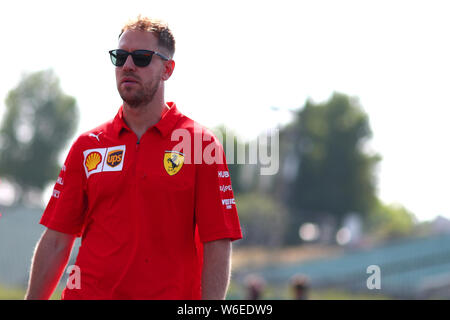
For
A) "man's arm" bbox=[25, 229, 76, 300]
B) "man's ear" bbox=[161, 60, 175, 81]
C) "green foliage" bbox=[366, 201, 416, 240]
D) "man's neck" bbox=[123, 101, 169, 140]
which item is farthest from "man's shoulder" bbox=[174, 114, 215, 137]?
"green foliage" bbox=[366, 201, 416, 240]

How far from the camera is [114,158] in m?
3.98

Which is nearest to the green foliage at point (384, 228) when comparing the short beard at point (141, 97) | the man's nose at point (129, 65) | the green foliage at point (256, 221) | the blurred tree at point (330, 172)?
the blurred tree at point (330, 172)

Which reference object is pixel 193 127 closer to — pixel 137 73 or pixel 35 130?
pixel 137 73

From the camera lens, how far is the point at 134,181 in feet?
12.6

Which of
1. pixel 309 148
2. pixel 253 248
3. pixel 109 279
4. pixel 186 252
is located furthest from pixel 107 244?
pixel 309 148

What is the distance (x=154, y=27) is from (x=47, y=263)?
1.40 metres

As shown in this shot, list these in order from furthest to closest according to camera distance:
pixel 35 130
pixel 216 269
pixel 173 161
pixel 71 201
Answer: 1. pixel 35 130
2. pixel 71 201
3. pixel 173 161
4. pixel 216 269

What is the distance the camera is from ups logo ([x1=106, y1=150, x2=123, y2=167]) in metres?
3.95

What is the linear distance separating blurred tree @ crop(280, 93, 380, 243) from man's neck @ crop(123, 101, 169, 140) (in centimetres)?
7476

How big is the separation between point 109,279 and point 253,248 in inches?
2304

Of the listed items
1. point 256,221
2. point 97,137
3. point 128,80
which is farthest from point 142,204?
point 256,221

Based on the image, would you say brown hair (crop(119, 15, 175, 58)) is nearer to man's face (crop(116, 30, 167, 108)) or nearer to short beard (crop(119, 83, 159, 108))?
man's face (crop(116, 30, 167, 108))

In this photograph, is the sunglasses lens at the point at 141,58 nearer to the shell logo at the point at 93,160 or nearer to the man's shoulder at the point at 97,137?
the man's shoulder at the point at 97,137
